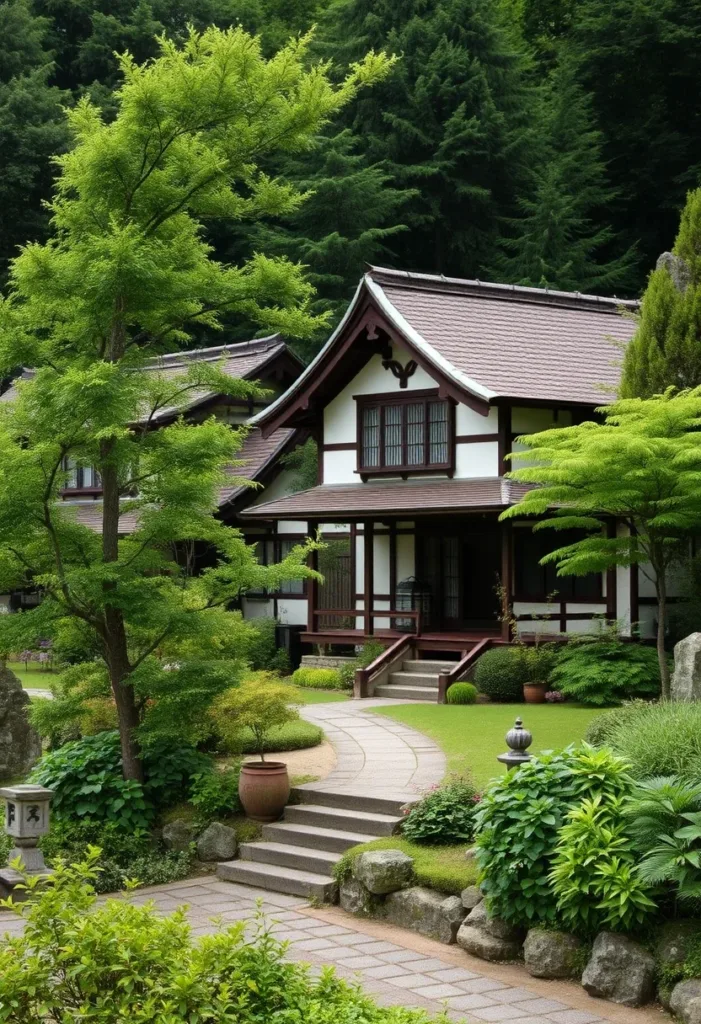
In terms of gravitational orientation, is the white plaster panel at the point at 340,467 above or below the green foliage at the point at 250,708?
above

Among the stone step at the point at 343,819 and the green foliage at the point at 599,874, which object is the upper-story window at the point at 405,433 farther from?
the green foliage at the point at 599,874

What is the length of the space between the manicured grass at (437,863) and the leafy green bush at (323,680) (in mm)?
12515

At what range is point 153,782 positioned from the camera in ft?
50.3

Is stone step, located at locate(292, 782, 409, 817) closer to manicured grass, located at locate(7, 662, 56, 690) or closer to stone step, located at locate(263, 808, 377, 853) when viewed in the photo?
stone step, located at locate(263, 808, 377, 853)

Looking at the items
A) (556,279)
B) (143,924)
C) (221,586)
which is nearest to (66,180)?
(221,586)

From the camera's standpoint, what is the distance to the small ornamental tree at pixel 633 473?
17.4 m

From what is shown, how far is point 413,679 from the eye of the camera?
24.8 meters

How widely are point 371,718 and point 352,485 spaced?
8.45 metres

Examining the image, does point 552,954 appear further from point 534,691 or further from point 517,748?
point 534,691

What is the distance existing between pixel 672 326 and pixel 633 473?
18.4ft

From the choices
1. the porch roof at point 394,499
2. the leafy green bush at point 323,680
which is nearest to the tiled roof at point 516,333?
the porch roof at point 394,499

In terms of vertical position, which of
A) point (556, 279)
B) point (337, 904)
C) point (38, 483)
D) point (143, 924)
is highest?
point (556, 279)

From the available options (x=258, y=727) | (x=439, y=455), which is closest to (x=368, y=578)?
(x=439, y=455)

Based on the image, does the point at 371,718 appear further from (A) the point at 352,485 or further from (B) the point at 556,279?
(B) the point at 556,279
